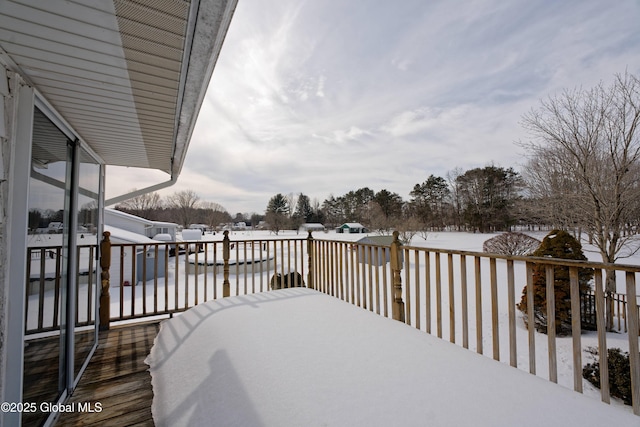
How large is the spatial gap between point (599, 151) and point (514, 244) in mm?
4543

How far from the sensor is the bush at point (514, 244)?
10706mm

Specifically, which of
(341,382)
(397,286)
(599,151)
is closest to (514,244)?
(599,151)

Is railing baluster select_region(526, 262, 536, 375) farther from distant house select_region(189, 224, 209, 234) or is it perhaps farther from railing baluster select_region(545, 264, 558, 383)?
distant house select_region(189, 224, 209, 234)

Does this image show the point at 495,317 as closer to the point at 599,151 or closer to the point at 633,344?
the point at 633,344

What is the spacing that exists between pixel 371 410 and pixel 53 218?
7.46ft

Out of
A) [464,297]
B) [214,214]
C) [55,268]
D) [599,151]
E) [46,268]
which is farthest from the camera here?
[214,214]

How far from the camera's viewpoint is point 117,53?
4.19 ft

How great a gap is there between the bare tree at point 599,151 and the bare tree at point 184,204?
37.0 m

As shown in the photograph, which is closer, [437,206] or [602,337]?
[602,337]

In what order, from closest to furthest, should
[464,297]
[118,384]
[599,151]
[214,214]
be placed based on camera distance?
[118,384] → [464,297] → [599,151] → [214,214]

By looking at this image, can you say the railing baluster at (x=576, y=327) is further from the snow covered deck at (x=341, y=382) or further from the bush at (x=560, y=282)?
the bush at (x=560, y=282)

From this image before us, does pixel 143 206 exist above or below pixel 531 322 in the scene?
above

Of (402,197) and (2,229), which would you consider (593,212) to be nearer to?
(2,229)

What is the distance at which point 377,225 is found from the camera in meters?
28.4
